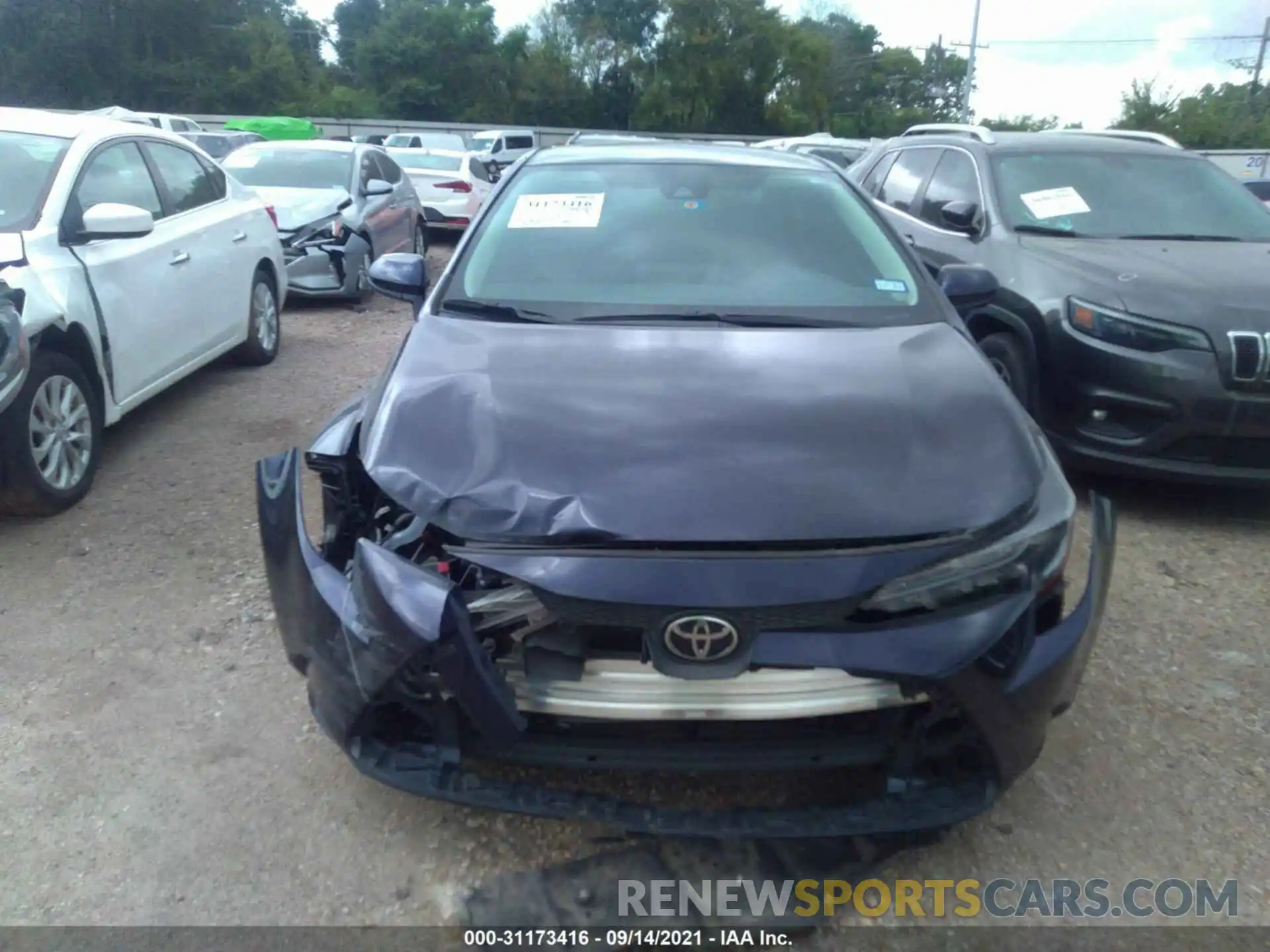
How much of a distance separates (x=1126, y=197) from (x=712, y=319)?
337 cm

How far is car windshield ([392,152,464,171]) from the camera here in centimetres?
1385

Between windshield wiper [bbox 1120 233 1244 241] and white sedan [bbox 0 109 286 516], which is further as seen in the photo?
windshield wiper [bbox 1120 233 1244 241]

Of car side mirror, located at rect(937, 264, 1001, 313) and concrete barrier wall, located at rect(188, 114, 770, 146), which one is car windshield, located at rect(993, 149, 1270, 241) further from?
concrete barrier wall, located at rect(188, 114, 770, 146)

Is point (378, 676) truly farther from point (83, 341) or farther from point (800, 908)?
point (83, 341)

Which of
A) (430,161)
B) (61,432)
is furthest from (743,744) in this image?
(430,161)

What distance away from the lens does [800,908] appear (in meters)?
2.37

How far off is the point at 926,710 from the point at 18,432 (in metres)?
3.46

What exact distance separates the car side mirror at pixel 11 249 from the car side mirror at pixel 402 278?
1.54 metres

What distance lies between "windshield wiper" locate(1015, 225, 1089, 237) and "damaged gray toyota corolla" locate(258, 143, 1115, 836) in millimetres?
2712

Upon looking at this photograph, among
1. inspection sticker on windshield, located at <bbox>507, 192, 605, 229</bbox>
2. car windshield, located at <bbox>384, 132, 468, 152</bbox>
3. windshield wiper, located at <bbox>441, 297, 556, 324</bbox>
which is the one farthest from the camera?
car windshield, located at <bbox>384, 132, 468, 152</bbox>

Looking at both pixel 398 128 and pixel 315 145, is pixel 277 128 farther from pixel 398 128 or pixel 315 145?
pixel 398 128

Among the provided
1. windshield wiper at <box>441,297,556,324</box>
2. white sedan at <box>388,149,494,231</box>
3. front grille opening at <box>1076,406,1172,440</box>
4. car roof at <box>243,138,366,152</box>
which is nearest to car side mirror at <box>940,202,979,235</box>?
front grille opening at <box>1076,406,1172,440</box>

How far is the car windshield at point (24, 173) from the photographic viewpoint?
4336 mm

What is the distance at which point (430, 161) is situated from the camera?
46.3 feet
